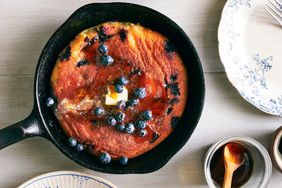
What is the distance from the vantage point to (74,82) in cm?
136

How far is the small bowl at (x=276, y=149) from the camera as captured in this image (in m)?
1.40

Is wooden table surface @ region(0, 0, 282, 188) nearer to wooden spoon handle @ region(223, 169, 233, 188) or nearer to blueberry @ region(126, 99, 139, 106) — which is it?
wooden spoon handle @ region(223, 169, 233, 188)

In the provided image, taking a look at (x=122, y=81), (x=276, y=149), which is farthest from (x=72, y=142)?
(x=276, y=149)

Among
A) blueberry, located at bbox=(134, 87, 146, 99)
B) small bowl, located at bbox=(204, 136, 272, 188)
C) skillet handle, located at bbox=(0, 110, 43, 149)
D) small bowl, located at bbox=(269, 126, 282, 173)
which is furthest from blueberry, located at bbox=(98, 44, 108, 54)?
small bowl, located at bbox=(269, 126, 282, 173)

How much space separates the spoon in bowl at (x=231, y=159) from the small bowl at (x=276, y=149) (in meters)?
0.08

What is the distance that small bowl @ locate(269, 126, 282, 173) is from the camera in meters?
1.40

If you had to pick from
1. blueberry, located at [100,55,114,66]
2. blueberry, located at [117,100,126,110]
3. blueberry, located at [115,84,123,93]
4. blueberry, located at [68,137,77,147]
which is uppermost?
blueberry, located at [100,55,114,66]

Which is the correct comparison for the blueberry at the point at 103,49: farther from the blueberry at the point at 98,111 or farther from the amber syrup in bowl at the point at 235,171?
the amber syrup in bowl at the point at 235,171

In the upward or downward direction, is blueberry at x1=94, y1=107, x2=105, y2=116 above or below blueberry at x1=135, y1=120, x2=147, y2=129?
above

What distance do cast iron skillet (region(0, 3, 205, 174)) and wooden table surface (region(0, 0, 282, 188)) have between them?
7 cm

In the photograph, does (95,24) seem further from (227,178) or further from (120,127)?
(227,178)

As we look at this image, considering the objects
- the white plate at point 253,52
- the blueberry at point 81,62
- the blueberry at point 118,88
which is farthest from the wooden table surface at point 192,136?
the blueberry at point 118,88

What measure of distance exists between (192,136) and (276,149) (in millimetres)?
225

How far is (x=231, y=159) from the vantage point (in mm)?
1410
